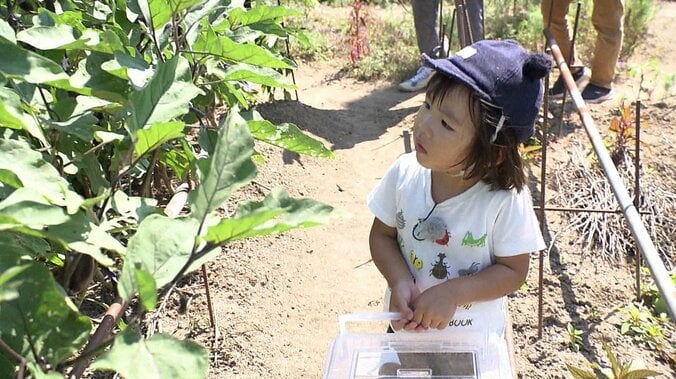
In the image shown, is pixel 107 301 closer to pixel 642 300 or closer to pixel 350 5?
pixel 642 300

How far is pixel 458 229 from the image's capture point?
67.2 inches

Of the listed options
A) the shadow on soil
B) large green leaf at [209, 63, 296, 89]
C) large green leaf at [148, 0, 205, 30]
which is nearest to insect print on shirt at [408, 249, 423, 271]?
large green leaf at [209, 63, 296, 89]

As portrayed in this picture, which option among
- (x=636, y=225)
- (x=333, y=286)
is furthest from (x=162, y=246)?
(x=333, y=286)

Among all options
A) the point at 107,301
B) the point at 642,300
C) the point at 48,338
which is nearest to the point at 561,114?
the point at 642,300

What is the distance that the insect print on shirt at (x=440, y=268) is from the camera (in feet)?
5.69

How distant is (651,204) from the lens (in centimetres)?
349

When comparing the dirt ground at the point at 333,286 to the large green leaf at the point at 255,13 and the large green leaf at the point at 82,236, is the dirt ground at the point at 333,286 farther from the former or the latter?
the large green leaf at the point at 82,236

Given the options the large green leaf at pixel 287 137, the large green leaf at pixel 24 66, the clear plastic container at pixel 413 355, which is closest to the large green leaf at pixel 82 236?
the large green leaf at pixel 24 66

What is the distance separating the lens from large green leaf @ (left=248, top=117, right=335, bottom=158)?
1250 mm

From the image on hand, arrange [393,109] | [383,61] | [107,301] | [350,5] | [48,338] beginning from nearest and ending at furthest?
[48,338]
[107,301]
[393,109]
[383,61]
[350,5]

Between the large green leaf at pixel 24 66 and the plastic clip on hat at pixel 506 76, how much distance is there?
2.75ft

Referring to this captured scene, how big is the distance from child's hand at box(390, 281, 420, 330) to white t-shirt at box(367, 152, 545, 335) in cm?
8

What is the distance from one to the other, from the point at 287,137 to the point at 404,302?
0.55 metres

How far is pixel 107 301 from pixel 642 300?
2065mm
